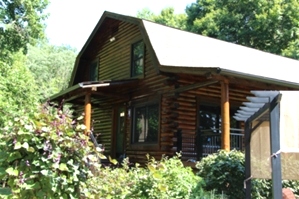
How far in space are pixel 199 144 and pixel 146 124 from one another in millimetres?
2431

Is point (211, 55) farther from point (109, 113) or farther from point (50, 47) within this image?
point (50, 47)

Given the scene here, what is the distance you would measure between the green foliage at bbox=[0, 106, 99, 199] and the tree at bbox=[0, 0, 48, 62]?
44.2 ft

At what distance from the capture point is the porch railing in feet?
35.5

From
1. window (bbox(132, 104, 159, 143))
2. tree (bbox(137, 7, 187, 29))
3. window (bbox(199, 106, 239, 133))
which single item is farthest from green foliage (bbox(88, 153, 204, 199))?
tree (bbox(137, 7, 187, 29))

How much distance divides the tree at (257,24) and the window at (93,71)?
41.8ft

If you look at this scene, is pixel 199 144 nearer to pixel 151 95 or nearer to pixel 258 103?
pixel 151 95

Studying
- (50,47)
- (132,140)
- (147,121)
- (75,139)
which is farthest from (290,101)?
(50,47)

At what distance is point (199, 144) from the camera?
421 inches

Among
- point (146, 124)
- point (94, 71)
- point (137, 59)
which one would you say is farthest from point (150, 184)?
point (94, 71)

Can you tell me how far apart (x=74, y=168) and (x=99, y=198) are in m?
0.66

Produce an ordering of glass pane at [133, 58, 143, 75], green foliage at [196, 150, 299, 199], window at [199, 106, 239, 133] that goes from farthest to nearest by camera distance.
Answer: glass pane at [133, 58, 143, 75]
window at [199, 106, 239, 133]
green foliage at [196, 150, 299, 199]

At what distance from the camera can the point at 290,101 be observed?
13.0ft

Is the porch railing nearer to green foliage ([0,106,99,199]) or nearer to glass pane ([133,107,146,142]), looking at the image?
glass pane ([133,107,146,142])

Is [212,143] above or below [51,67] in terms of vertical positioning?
below
